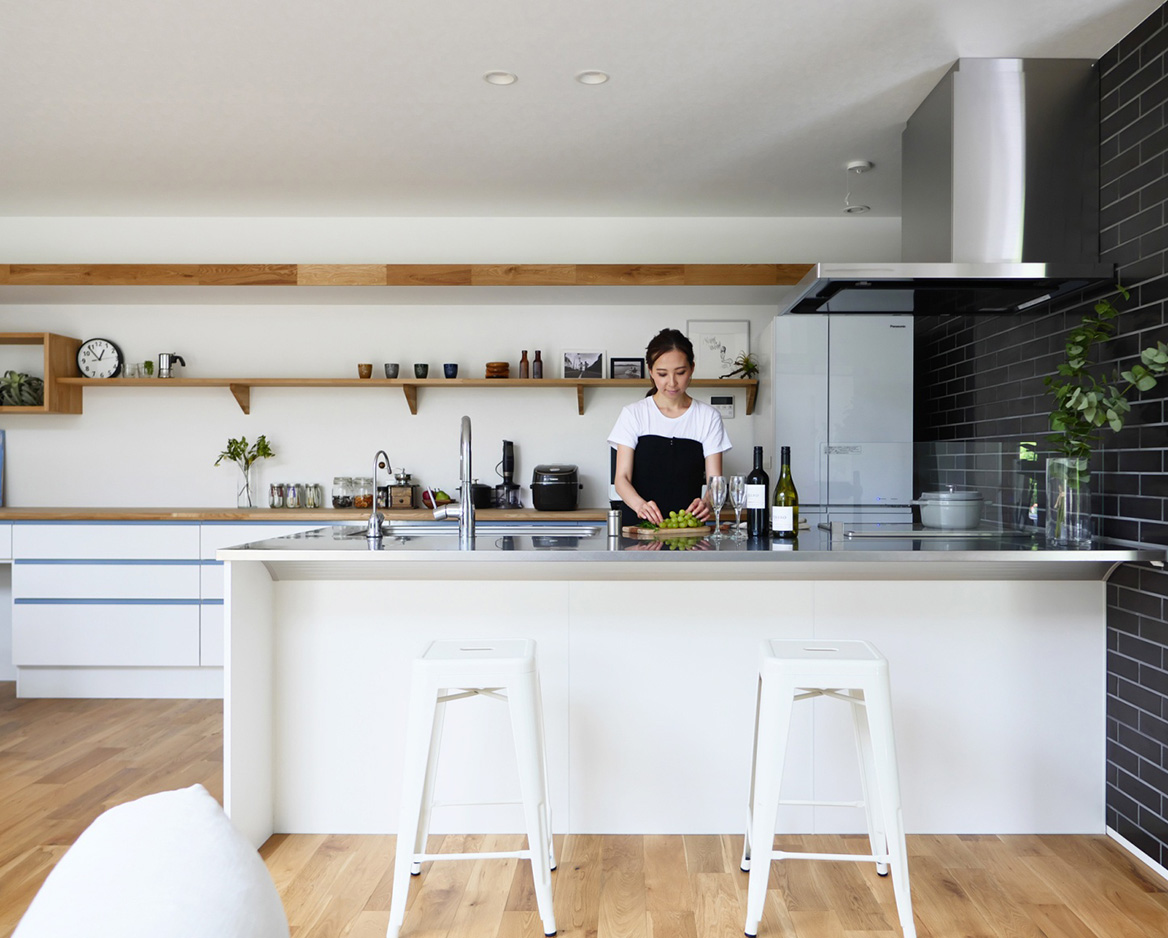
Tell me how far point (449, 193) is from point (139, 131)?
1.40 metres

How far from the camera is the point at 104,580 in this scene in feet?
14.0

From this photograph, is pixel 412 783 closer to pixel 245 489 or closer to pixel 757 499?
pixel 757 499

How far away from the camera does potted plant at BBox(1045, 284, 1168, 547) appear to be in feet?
7.98

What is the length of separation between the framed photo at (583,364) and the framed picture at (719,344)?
21.3 inches

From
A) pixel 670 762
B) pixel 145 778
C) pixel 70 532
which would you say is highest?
pixel 70 532

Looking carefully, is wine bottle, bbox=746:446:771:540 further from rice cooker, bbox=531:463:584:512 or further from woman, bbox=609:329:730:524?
rice cooker, bbox=531:463:584:512

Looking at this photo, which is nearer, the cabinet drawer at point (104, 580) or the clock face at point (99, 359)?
the cabinet drawer at point (104, 580)

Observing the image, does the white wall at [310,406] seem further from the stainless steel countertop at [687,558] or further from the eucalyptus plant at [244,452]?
the stainless steel countertop at [687,558]

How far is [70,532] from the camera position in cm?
426

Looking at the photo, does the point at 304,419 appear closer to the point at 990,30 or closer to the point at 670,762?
the point at 670,762

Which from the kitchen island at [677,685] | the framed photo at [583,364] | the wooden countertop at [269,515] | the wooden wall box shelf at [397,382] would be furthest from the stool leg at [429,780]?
the framed photo at [583,364]

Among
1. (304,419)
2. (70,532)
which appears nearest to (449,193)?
(304,419)

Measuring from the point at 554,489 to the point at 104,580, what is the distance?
2266mm

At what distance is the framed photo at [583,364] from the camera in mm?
4871
